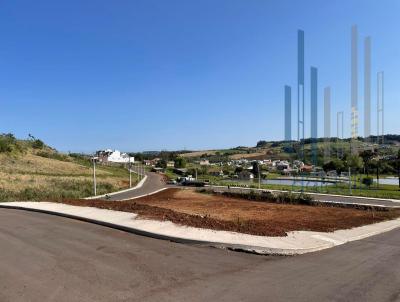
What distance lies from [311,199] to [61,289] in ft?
87.9

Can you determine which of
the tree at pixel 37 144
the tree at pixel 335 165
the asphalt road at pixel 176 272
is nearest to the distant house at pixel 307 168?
the tree at pixel 335 165

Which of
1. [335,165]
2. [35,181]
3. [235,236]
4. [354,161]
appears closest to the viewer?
[235,236]

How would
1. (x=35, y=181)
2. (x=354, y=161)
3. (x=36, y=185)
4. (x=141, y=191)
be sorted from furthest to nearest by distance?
1. (x=354, y=161)
2. (x=141, y=191)
3. (x=35, y=181)
4. (x=36, y=185)

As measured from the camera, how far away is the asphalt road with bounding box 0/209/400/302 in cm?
638

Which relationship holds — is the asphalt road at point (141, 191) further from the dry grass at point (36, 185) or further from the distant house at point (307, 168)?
the distant house at point (307, 168)

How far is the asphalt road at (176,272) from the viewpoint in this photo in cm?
638

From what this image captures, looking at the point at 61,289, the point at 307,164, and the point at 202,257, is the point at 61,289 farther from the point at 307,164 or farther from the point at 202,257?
the point at 307,164

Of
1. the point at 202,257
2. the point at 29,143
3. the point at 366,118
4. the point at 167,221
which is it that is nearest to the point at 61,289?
the point at 202,257

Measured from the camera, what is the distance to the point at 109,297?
243 inches

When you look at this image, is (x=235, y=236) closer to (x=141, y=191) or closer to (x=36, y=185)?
(x=36, y=185)

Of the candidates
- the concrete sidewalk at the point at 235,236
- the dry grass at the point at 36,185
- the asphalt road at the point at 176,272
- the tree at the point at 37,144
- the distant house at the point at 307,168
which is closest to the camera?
the asphalt road at the point at 176,272

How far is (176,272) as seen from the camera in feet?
25.2

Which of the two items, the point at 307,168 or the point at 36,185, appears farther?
the point at 307,168

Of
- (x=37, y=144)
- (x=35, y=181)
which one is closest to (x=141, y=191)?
(x=35, y=181)
